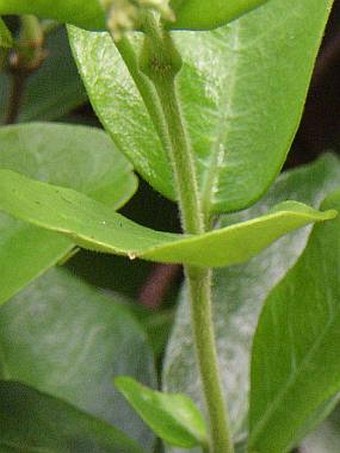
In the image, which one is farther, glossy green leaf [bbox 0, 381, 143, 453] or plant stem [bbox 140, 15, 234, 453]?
glossy green leaf [bbox 0, 381, 143, 453]

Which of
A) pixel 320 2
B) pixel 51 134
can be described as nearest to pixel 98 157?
pixel 51 134

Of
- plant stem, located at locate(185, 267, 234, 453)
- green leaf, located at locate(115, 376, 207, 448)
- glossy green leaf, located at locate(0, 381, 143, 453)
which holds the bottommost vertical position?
glossy green leaf, located at locate(0, 381, 143, 453)

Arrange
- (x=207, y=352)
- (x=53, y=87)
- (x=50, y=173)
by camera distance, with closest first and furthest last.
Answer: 1. (x=207, y=352)
2. (x=50, y=173)
3. (x=53, y=87)

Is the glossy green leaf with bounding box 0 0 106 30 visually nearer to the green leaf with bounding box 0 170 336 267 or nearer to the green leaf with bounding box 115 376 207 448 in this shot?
the green leaf with bounding box 0 170 336 267

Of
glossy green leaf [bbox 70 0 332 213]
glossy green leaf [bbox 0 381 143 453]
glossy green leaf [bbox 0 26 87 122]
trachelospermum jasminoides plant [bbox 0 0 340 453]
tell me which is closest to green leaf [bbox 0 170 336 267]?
trachelospermum jasminoides plant [bbox 0 0 340 453]

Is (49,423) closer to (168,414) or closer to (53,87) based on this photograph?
(168,414)

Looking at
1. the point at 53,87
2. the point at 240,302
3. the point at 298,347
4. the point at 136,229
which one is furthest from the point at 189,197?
the point at 53,87

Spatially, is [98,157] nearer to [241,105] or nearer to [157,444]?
[241,105]

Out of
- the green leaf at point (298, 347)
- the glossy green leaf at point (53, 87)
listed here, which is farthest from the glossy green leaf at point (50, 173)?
the glossy green leaf at point (53, 87)
